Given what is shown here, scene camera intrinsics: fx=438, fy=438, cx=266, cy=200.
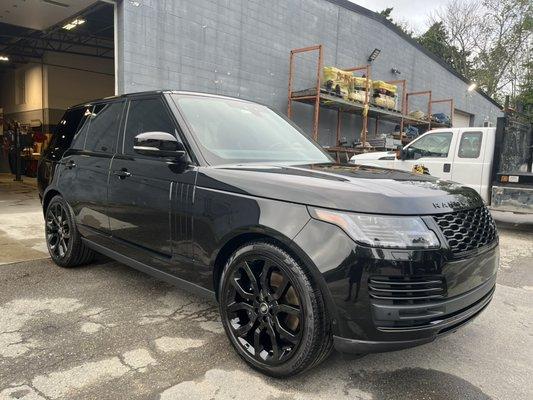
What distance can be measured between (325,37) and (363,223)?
1294 cm

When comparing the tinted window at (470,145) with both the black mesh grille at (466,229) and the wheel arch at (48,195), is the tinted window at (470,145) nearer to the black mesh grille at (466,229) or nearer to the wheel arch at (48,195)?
the black mesh grille at (466,229)

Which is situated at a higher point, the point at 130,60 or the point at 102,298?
the point at 130,60

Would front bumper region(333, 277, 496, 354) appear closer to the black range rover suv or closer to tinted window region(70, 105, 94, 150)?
the black range rover suv

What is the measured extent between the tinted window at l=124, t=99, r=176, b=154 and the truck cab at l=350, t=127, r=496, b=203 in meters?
5.46

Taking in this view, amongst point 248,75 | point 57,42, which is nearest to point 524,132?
point 248,75

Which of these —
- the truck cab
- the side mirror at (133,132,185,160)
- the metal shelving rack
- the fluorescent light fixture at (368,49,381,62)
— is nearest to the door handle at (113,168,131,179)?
the side mirror at (133,132,185,160)

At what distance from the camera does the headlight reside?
2.21 metres

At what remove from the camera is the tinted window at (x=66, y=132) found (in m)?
4.73

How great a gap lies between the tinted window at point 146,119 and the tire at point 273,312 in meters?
1.25

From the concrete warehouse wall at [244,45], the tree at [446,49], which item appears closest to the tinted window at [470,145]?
the concrete warehouse wall at [244,45]

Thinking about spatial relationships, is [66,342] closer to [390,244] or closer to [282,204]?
[282,204]

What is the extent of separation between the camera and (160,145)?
9.90 ft

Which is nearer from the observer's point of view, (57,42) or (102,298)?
(102,298)

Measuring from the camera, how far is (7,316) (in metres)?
3.42
